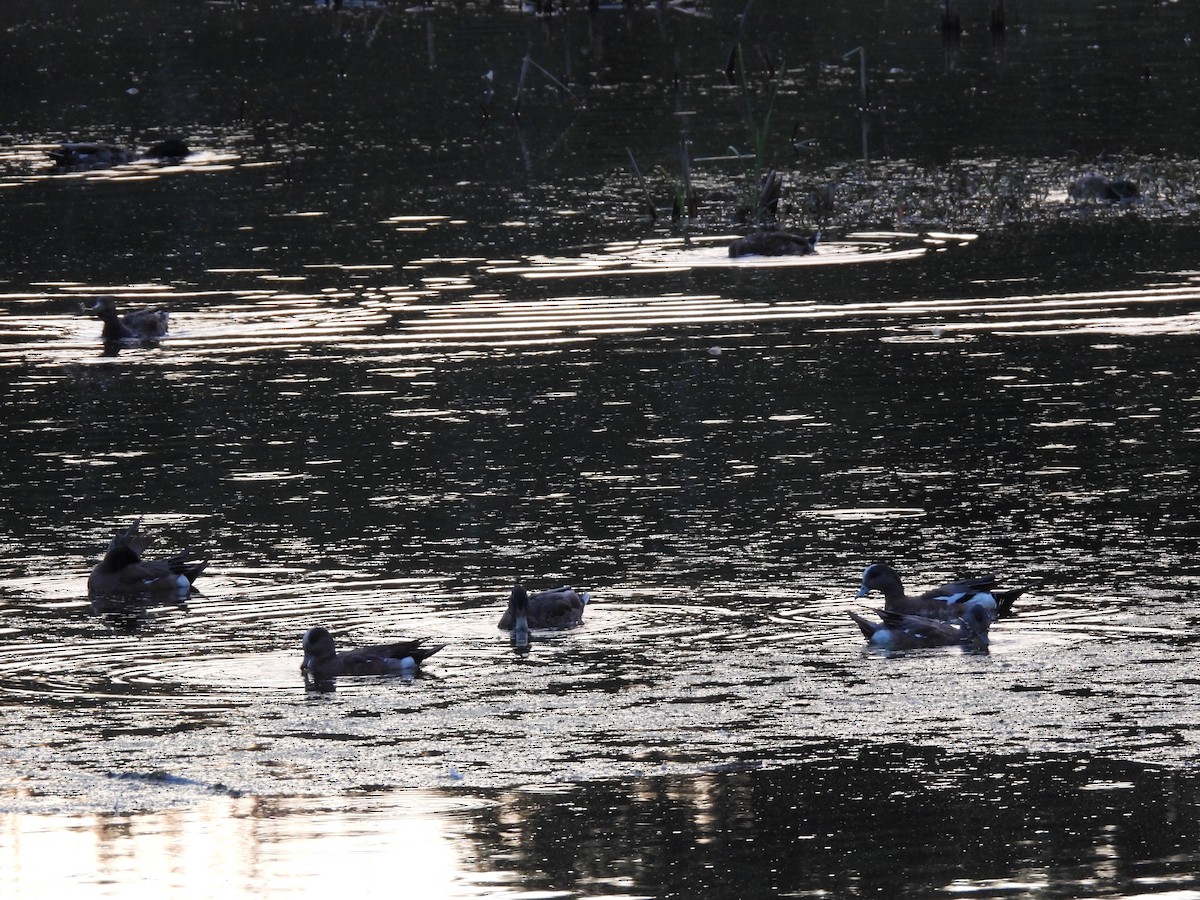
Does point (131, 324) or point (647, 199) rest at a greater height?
point (647, 199)

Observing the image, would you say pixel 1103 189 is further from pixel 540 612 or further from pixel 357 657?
pixel 357 657

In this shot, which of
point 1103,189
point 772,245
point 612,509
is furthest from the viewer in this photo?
point 1103,189

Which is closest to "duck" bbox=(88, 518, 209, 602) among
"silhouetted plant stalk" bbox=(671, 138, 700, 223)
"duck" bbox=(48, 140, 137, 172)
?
"silhouetted plant stalk" bbox=(671, 138, 700, 223)

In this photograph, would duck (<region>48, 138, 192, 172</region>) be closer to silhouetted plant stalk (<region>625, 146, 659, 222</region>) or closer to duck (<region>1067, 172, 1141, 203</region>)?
silhouetted plant stalk (<region>625, 146, 659, 222</region>)

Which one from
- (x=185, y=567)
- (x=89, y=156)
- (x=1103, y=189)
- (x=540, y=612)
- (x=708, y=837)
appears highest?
(x=89, y=156)

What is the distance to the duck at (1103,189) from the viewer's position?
30062mm

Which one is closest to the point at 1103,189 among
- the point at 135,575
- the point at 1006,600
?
the point at 1006,600

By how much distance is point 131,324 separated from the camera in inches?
941

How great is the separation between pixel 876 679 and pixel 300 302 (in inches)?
579

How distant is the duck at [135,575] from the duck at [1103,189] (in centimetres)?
1872

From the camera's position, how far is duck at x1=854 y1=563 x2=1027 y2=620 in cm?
1295

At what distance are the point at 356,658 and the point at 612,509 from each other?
424cm

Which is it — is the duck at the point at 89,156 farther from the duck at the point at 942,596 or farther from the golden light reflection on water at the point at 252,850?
the golden light reflection on water at the point at 252,850

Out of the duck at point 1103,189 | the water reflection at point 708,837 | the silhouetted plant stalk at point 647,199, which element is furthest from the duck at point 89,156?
the water reflection at point 708,837
